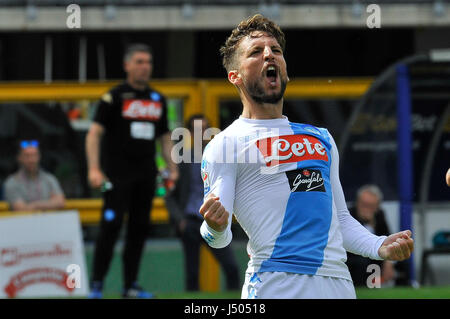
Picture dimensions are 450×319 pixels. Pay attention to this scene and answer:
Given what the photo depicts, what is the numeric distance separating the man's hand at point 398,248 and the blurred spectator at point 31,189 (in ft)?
21.4

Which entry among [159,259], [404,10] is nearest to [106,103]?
[159,259]

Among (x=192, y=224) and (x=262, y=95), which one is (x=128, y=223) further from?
(x=262, y=95)

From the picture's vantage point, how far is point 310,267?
145 inches

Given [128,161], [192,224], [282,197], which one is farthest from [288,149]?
[192,224]

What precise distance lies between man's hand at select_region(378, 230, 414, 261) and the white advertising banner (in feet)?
20.4

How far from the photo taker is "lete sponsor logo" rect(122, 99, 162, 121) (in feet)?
26.6

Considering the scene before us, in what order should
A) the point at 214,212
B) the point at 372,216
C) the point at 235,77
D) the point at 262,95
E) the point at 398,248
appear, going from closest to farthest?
the point at 214,212
the point at 398,248
the point at 262,95
the point at 235,77
the point at 372,216

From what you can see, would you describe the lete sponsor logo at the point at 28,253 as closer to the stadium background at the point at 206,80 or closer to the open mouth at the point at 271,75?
the stadium background at the point at 206,80

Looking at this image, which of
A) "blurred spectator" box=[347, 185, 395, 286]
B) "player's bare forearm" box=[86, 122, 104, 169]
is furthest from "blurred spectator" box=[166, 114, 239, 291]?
"blurred spectator" box=[347, 185, 395, 286]

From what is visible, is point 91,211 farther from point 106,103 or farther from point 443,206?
point 443,206

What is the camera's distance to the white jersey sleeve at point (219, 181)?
3721 millimetres

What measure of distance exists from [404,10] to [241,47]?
965cm

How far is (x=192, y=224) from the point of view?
9125mm

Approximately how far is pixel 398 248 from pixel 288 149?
0.55 m
